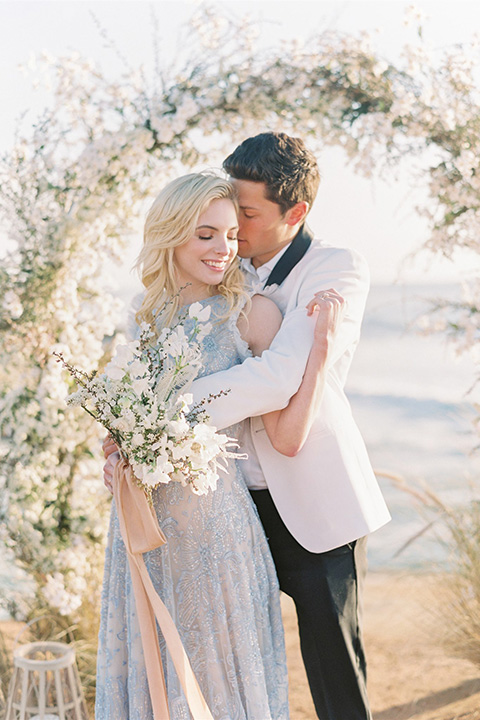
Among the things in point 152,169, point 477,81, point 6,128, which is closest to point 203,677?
point 152,169

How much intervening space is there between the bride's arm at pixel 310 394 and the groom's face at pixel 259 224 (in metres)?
0.43

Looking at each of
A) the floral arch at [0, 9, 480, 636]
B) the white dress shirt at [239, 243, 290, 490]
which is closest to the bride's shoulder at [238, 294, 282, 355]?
the white dress shirt at [239, 243, 290, 490]

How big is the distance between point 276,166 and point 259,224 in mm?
207

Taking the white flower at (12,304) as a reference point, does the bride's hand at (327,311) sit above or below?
below

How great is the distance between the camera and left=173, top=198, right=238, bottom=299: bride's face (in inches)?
92.1

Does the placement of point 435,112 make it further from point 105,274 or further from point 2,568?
point 2,568

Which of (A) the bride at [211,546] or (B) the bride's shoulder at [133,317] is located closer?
(A) the bride at [211,546]

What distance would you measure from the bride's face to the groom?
0.72 ft

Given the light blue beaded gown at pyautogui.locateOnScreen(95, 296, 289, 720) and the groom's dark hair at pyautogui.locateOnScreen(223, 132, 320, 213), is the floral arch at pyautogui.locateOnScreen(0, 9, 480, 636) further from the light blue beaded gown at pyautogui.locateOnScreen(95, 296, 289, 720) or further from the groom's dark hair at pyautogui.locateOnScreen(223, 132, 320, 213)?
the light blue beaded gown at pyautogui.locateOnScreen(95, 296, 289, 720)

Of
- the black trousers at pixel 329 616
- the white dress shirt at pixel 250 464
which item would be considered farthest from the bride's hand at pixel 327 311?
the black trousers at pixel 329 616

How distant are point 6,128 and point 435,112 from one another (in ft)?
24.1

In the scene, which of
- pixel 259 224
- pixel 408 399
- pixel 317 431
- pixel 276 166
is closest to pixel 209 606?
pixel 317 431

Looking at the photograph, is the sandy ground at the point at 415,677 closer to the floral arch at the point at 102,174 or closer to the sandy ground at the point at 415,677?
the sandy ground at the point at 415,677

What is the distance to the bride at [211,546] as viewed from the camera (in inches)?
87.1
